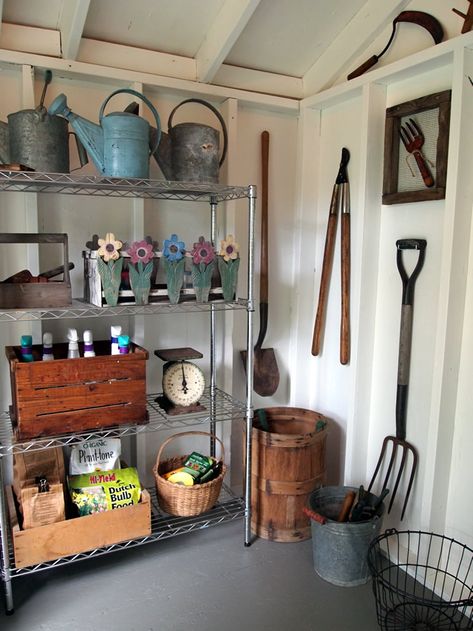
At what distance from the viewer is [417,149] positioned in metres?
2.14

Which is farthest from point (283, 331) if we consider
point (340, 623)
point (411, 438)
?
point (340, 623)

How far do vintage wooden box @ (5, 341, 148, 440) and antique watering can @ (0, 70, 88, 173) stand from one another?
0.72 meters

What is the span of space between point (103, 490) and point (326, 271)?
57.8 inches

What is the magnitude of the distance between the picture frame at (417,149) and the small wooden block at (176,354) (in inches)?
43.0

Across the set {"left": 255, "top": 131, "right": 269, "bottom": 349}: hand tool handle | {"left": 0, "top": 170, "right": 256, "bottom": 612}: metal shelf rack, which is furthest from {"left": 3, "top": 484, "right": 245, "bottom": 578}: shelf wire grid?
{"left": 255, "top": 131, "right": 269, "bottom": 349}: hand tool handle

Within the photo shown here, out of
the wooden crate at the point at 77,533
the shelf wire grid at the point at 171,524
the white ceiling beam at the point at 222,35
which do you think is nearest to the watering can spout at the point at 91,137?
the white ceiling beam at the point at 222,35

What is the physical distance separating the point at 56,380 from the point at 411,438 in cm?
151

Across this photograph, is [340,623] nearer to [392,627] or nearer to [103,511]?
[392,627]

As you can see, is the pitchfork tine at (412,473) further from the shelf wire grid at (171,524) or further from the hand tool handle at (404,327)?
the shelf wire grid at (171,524)

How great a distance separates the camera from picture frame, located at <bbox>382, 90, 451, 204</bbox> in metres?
2.03

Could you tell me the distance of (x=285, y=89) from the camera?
8.71 ft

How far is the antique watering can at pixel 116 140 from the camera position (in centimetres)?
184

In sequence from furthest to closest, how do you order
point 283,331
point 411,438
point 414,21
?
point 283,331 < point 411,438 < point 414,21

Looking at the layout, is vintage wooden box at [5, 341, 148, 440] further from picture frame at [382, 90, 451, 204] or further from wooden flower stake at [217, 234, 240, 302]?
picture frame at [382, 90, 451, 204]
